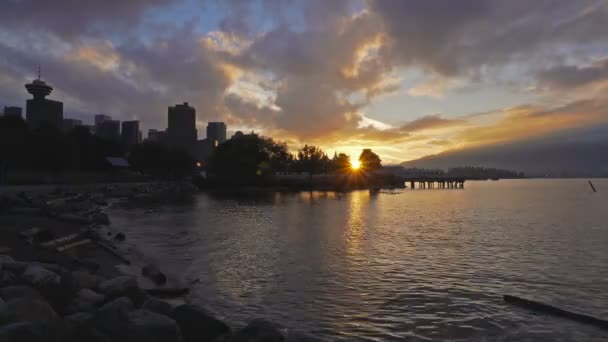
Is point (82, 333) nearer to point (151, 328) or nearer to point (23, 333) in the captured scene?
point (23, 333)

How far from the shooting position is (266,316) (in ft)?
38.1

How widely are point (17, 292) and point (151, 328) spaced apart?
350 cm

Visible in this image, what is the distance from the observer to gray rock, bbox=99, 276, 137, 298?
1016 cm

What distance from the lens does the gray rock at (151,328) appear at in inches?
294

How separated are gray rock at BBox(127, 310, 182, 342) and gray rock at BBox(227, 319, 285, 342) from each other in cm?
115

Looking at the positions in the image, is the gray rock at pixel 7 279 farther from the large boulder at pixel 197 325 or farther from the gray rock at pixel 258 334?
the gray rock at pixel 258 334

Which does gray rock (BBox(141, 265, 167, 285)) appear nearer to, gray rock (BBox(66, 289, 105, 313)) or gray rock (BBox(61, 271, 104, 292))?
gray rock (BBox(61, 271, 104, 292))

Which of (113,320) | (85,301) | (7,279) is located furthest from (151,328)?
(7,279)

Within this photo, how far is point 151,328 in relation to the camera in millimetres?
7609

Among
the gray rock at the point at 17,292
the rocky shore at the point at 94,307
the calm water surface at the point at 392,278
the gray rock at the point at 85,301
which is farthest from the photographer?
the calm water surface at the point at 392,278

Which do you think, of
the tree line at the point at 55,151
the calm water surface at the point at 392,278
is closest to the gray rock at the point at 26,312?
the calm water surface at the point at 392,278

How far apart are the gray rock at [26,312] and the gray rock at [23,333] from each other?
48cm

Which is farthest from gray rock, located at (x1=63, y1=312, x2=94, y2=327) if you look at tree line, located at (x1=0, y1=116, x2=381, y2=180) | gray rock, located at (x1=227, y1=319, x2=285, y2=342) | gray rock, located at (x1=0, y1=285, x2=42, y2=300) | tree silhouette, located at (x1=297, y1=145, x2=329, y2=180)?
tree silhouette, located at (x1=297, y1=145, x2=329, y2=180)

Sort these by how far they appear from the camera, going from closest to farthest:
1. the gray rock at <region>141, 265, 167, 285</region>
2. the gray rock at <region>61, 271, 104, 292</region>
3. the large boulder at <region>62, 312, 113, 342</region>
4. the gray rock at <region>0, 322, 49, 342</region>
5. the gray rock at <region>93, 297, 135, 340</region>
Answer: the gray rock at <region>0, 322, 49, 342</region>
the large boulder at <region>62, 312, 113, 342</region>
the gray rock at <region>93, 297, 135, 340</region>
the gray rock at <region>61, 271, 104, 292</region>
the gray rock at <region>141, 265, 167, 285</region>
